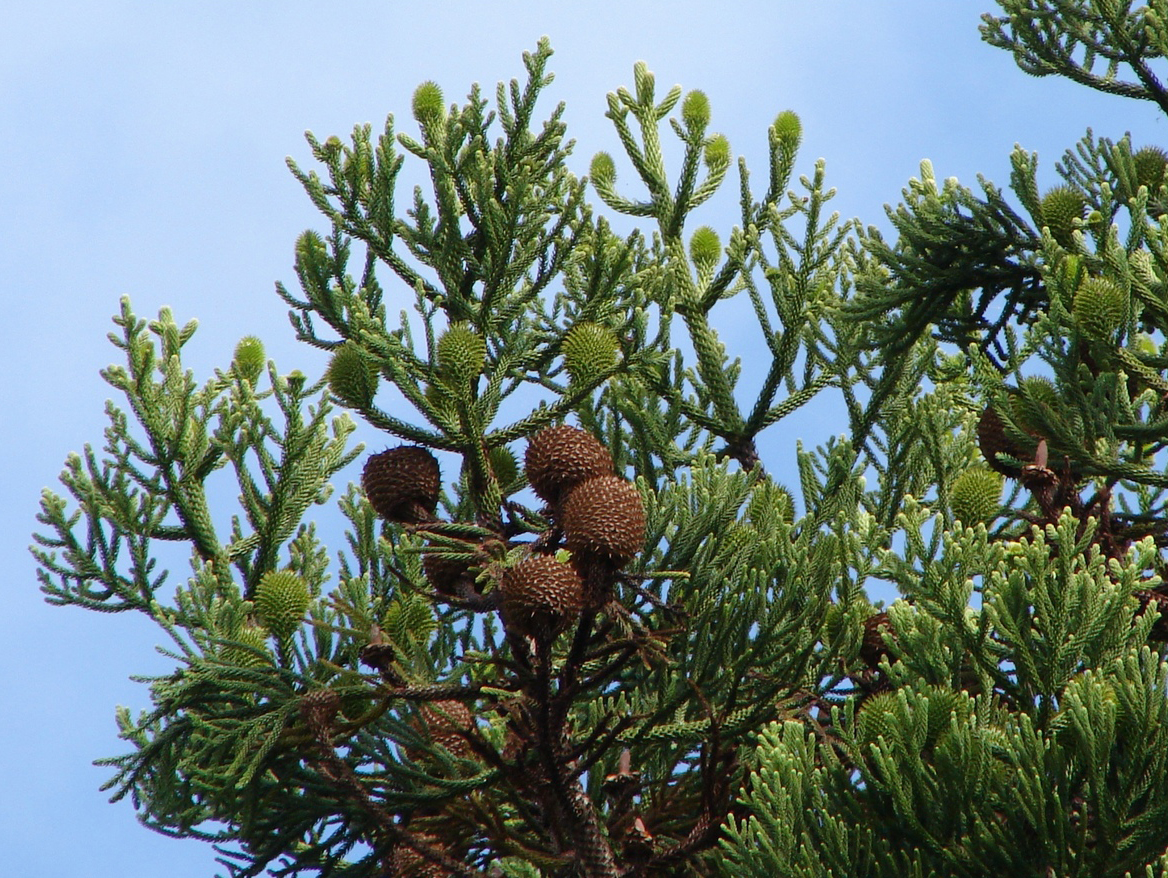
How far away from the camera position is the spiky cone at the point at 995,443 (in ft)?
22.4

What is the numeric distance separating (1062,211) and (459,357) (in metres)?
3.72

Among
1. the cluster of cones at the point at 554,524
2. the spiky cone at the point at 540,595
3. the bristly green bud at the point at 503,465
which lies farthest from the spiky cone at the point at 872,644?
the spiky cone at the point at 540,595

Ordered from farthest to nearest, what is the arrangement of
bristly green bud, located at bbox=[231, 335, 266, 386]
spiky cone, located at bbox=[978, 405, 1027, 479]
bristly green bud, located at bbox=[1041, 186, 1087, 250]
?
bristly green bud, located at bbox=[231, 335, 266, 386] < bristly green bud, located at bbox=[1041, 186, 1087, 250] < spiky cone, located at bbox=[978, 405, 1027, 479]

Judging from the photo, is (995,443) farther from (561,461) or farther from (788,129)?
(788,129)

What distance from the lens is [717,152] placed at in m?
9.78

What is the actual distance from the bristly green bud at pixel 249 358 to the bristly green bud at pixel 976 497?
4215 mm

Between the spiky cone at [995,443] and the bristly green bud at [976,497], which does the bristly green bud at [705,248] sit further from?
the bristly green bud at [976,497]

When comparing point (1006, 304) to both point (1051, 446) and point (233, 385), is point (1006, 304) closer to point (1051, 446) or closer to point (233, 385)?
point (1051, 446)

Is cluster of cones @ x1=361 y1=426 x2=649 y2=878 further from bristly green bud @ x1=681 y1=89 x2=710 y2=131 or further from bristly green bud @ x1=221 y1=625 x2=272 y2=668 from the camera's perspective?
bristly green bud @ x1=681 y1=89 x2=710 y2=131

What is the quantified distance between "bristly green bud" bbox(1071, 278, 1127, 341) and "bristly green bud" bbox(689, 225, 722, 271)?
3391mm

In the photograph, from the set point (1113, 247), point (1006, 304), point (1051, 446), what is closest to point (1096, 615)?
point (1051, 446)

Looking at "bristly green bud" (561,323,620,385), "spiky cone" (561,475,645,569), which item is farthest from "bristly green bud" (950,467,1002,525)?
"spiky cone" (561,475,645,569)

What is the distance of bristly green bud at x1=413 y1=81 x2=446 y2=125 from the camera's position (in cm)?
661

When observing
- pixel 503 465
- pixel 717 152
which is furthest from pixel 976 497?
pixel 717 152
